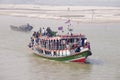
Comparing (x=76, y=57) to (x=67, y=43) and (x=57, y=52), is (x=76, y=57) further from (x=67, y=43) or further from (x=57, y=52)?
(x=57, y=52)

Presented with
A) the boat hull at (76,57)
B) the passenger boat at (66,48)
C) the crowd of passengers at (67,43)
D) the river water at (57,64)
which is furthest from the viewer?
the crowd of passengers at (67,43)

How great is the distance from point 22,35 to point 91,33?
346 inches

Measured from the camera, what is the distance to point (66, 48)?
33.2 m

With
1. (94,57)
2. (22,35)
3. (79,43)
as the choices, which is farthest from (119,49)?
(22,35)

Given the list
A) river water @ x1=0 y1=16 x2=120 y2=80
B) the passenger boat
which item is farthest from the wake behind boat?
river water @ x1=0 y1=16 x2=120 y2=80

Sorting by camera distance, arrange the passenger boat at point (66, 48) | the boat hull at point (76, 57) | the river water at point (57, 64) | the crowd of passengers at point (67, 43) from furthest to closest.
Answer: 1. the crowd of passengers at point (67, 43)
2. the passenger boat at point (66, 48)
3. the boat hull at point (76, 57)
4. the river water at point (57, 64)

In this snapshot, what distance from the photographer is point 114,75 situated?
28453mm

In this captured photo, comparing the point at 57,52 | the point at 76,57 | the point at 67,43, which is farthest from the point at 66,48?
the point at 76,57

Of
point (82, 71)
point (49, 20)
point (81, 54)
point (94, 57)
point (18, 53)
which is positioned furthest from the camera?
point (49, 20)

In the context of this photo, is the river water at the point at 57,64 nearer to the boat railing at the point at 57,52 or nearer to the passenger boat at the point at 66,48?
the passenger boat at the point at 66,48

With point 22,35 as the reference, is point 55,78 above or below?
below

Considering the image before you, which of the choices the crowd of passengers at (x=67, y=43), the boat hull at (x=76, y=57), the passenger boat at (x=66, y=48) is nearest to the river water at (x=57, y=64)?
the boat hull at (x=76, y=57)

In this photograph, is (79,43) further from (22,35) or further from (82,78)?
(22,35)

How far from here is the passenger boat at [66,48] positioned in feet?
107
